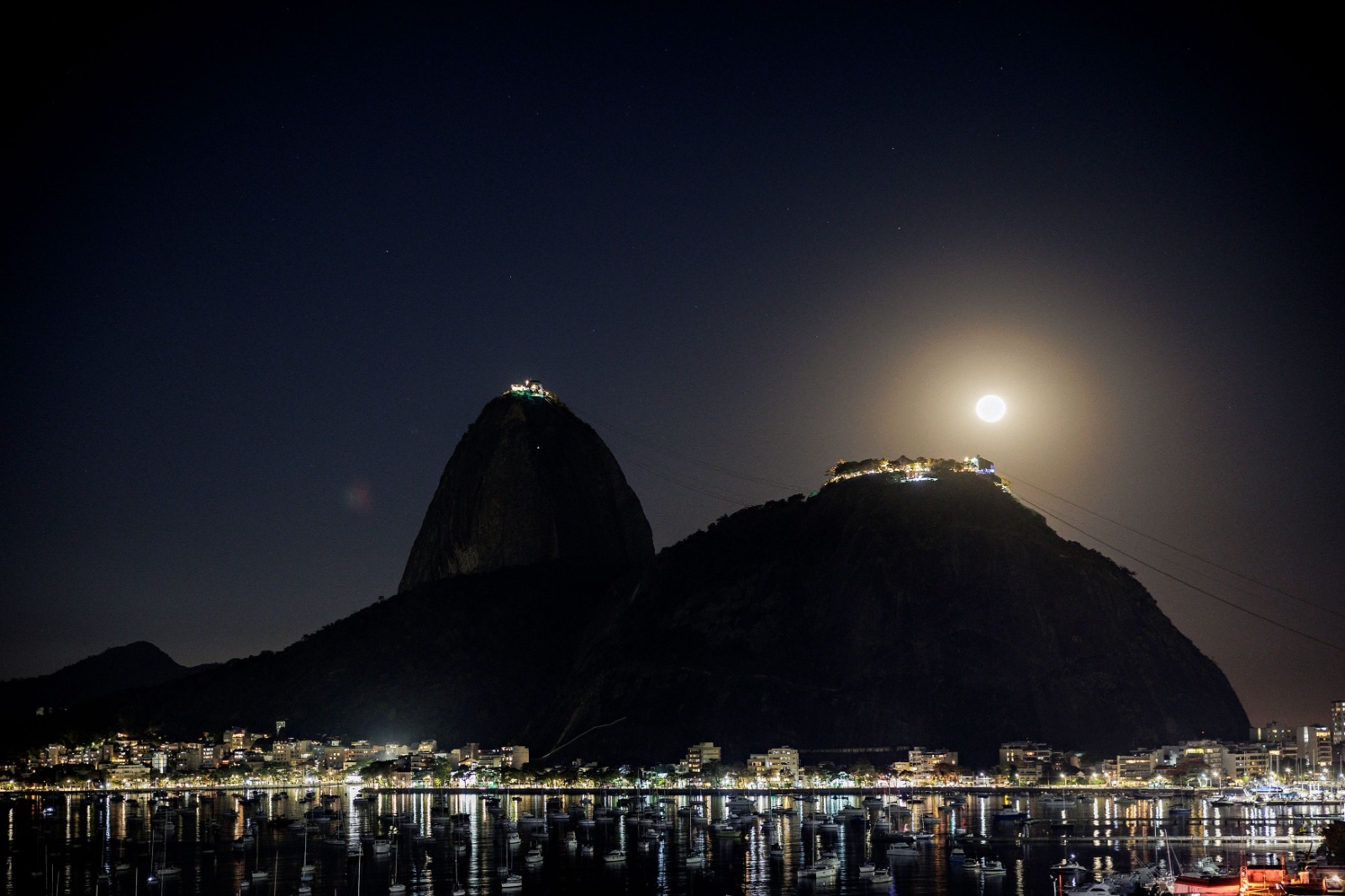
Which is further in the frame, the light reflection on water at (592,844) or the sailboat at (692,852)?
the sailboat at (692,852)

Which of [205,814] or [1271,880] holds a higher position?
[1271,880]

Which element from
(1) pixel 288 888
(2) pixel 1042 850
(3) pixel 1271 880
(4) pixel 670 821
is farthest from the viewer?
(4) pixel 670 821

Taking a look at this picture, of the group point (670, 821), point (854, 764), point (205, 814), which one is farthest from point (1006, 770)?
point (205, 814)

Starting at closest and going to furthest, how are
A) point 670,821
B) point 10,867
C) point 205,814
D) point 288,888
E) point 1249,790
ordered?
point 288,888 → point 10,867 → point 670,821 → point 205,814 → point 1249,790

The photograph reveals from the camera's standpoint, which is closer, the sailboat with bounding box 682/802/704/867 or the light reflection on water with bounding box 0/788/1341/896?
the light reflection on water with bounding box 0/788/1341/896

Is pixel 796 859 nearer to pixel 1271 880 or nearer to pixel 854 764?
pixel 1271 880

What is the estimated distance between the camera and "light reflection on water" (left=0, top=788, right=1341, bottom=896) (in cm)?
8444

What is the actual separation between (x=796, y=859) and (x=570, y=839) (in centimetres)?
2343

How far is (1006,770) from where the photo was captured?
193 m

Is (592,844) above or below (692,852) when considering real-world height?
below

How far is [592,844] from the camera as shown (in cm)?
11112

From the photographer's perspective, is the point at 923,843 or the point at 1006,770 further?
the point at 1006,770

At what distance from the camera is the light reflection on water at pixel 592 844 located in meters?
84.4

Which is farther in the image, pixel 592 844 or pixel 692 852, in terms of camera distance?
pixel 592 844
